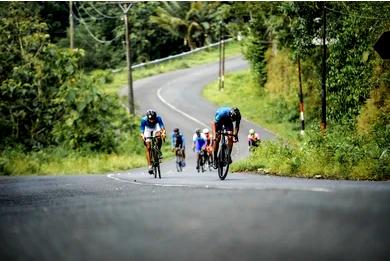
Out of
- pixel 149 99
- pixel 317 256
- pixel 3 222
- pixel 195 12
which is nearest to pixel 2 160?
pixel 3 222

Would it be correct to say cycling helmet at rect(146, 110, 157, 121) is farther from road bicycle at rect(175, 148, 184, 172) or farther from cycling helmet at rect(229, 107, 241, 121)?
road bicycle at rect(175, 148, 184, 172)

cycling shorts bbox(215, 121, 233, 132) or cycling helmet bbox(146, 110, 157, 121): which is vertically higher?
cycling helmet bbox(146, 110, 157, 121)

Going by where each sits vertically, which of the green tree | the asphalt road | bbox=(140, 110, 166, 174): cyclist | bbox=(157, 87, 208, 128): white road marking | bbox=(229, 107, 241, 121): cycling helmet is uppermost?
the green tree

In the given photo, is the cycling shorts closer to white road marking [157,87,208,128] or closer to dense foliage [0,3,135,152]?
dense foliage [0,3,135,152]

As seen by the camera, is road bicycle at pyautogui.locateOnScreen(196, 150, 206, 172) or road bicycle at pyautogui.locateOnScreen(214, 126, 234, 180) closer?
road bicycle at pyautogui.locateOnScreen(214, 126, 234, 180)

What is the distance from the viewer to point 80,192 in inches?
495

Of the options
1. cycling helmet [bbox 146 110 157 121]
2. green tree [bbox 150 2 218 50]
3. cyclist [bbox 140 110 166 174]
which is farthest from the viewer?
green tree [bbox 150 2 218 50]

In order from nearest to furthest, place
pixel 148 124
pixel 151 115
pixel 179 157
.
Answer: pixel 151 115
pixel 148 124
pixel 179 157

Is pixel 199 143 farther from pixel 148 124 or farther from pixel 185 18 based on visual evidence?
pixel 185 18

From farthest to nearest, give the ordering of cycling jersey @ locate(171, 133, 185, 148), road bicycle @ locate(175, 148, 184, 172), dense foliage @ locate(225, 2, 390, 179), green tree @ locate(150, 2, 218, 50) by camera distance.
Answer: green tree @ locate(150, 2, 218, 50), road bicycle @ locate(175, 148, 184, 172), cycling jersey @ locate(171, 133, 185, 148), dense foliage @ locate(225, 2, 390, 179)

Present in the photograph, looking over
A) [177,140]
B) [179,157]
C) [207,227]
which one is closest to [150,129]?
[177,140]

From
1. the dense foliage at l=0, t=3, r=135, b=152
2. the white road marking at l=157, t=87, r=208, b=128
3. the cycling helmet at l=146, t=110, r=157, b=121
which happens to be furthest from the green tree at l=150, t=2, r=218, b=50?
the cycling helmet at l=146, t=110, r=157, b=121

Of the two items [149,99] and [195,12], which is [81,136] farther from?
[195,12]

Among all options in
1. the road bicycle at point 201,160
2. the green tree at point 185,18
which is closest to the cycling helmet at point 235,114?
the road bicycle at point 201,160
